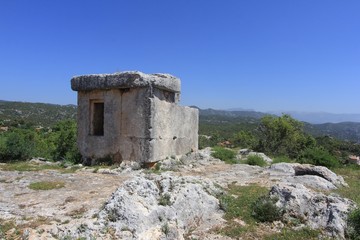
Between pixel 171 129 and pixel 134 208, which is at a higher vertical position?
pixel 171 129

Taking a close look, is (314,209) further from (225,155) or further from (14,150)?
(14,150)

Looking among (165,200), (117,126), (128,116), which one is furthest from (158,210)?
(117,126)

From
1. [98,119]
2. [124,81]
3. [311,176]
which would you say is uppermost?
[124,81]

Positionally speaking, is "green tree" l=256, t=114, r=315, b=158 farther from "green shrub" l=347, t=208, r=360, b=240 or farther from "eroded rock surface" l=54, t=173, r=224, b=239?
"green shrub" l=347, t=208, r=360, b=240

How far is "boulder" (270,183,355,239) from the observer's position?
226 inches

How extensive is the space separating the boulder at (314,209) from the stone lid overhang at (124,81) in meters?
5.26

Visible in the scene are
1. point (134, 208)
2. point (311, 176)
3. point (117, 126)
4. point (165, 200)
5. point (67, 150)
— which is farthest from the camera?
point (67, 150)

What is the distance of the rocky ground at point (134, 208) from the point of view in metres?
5.05

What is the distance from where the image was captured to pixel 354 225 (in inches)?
220

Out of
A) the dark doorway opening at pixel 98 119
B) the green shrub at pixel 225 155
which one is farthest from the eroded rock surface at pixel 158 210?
the green shrub at pixel 225 155

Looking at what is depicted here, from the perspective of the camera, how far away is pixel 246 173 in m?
10.7

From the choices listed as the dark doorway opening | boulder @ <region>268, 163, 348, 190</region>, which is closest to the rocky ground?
boulder @ <region>268, 163, 348, 190</region>

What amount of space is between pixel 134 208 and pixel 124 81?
568 cm

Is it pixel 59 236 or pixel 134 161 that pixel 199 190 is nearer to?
pixel 59 236
